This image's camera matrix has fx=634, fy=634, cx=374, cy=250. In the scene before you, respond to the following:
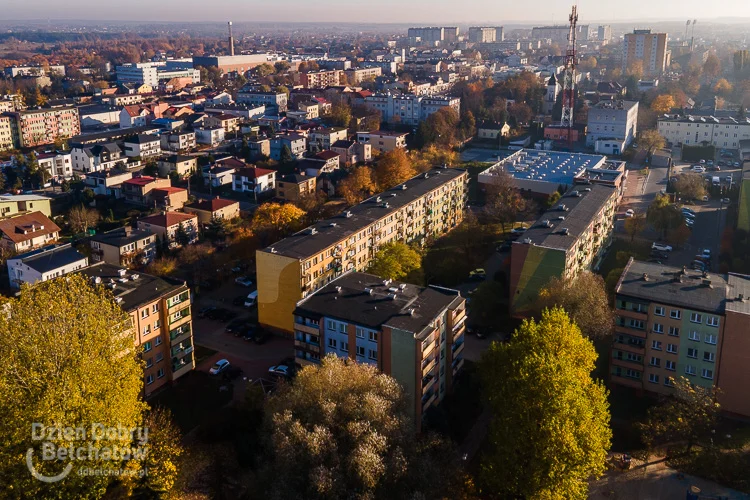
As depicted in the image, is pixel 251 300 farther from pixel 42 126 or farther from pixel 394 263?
pixel 42 126

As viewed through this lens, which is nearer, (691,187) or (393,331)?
(393,331)

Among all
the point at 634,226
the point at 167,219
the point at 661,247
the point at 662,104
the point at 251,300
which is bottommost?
the point at 251,300

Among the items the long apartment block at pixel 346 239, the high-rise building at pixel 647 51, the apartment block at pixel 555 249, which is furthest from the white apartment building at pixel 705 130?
the high-rise building at pixel 647 51

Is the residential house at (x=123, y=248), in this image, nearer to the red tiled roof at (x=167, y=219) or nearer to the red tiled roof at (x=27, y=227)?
the red tiled roof at (x=167, y=219)

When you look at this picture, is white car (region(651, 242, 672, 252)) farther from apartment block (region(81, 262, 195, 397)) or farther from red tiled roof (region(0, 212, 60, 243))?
red tiled roof (region(0, 212, 60, 243))

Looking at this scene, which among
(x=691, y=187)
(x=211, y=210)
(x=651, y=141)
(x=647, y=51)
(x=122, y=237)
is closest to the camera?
(x=122, y=237)

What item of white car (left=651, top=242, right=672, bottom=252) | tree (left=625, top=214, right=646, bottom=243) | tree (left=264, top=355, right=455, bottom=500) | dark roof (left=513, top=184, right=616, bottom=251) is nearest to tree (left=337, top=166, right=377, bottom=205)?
dark roof (left=513, top=184, right=616, bottom=251)

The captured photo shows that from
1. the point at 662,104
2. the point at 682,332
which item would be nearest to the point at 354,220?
the point at 682,332
